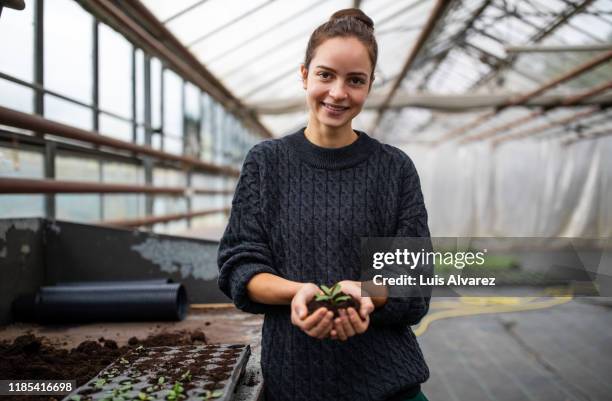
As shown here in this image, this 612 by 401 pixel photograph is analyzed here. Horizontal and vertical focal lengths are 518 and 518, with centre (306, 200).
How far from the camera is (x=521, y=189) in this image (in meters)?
8.84

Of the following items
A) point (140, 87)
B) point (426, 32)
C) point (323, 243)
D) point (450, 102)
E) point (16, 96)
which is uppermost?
point (426, 32)

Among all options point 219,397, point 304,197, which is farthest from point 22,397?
point 304,197

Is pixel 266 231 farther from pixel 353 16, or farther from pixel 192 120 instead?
pixel 192 120

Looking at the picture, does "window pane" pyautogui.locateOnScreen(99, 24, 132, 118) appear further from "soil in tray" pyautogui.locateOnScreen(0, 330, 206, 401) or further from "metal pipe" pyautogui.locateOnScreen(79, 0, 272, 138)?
"soil in tray" pyautogui.locateOnScreen(0, 330, 206, 401)

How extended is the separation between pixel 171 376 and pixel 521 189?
28.6 ft

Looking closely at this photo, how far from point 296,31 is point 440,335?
3.99 meters

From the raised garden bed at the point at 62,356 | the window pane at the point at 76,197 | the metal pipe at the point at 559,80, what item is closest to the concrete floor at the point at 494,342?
the raised garden bed at the point at 62,356

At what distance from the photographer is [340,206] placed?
112cm

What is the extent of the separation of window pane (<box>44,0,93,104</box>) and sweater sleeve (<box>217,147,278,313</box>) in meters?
2.51

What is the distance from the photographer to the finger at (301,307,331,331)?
33.9 inches

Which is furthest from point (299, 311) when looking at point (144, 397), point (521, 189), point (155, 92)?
point (521, 189)

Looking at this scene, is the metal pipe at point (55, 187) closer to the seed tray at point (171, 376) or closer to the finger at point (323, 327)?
the seed tray at point (171, 376)

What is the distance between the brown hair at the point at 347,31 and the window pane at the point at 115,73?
10.7ft

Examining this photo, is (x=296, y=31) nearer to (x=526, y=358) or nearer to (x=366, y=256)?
(x=526, y=358)
